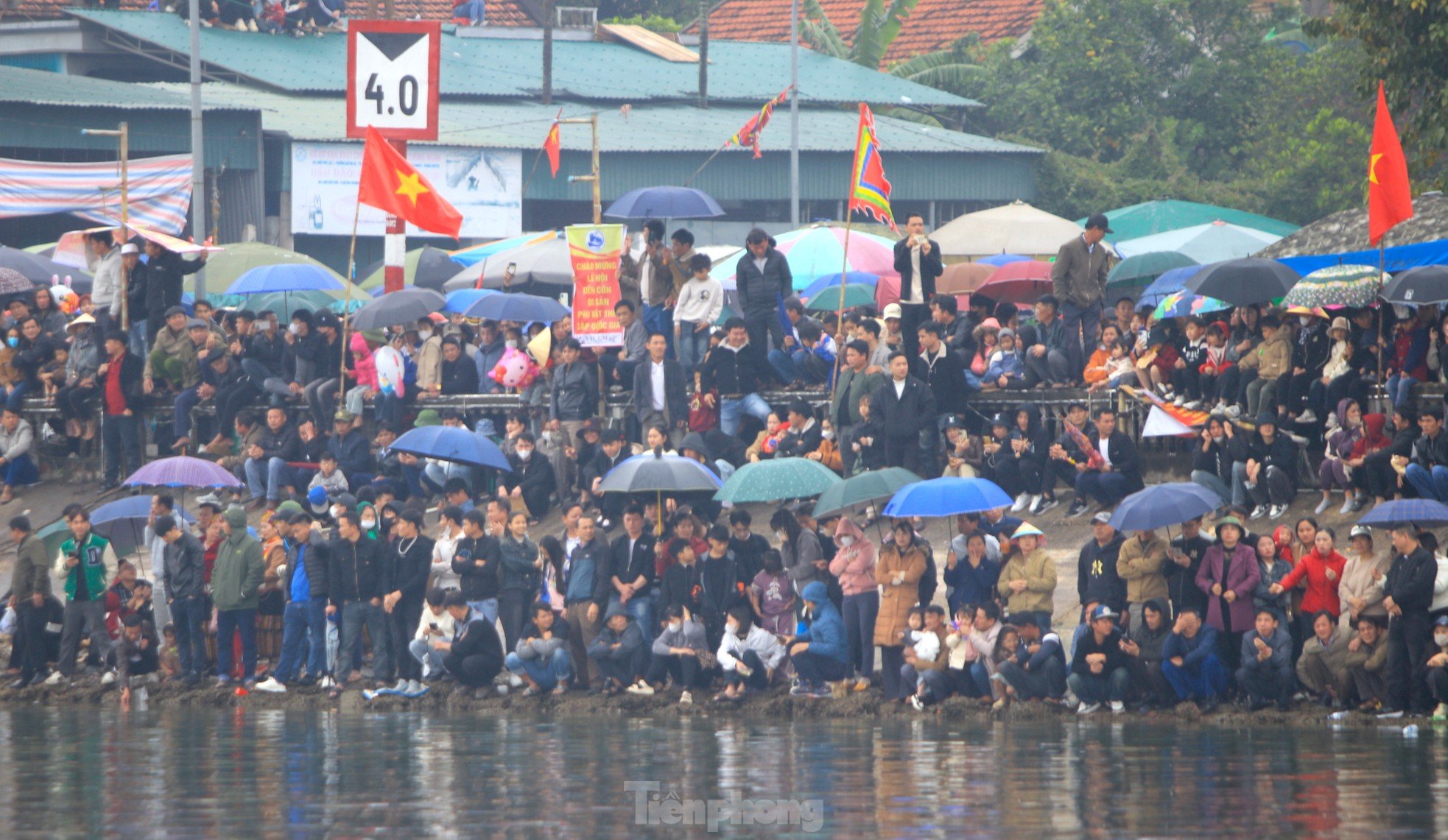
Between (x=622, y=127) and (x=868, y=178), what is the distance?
18.4m

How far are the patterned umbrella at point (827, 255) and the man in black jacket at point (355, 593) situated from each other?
7.76 metres

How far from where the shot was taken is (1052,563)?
15359 millimetres

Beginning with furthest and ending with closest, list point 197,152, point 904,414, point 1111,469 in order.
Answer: point 197,152 → point 904,414 → point 1111,469

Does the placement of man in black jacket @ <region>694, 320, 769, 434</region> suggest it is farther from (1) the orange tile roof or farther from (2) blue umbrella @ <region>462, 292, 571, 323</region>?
(1) the orange tile roof

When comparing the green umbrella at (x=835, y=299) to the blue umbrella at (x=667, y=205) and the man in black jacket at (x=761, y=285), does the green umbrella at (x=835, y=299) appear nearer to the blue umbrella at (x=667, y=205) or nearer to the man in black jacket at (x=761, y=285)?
the blue umbrella at (x=667, y=205)

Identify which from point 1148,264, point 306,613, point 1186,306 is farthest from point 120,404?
point 1148,264

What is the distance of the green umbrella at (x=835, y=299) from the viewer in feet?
78.6

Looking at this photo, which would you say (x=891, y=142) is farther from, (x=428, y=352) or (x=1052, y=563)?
(x=1052, y=563)

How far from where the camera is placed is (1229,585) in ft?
48.0

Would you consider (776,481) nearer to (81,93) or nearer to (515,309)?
(515,309)

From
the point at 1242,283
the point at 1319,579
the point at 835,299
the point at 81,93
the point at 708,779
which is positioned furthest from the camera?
the point at 81,93

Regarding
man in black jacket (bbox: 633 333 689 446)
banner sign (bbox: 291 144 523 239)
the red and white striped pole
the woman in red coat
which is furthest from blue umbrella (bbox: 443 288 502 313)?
banner sign (bbox: 291 144 523 239)

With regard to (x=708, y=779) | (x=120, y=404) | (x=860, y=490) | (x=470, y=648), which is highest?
(x=120, y=404)

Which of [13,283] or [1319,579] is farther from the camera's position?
[13,283]
